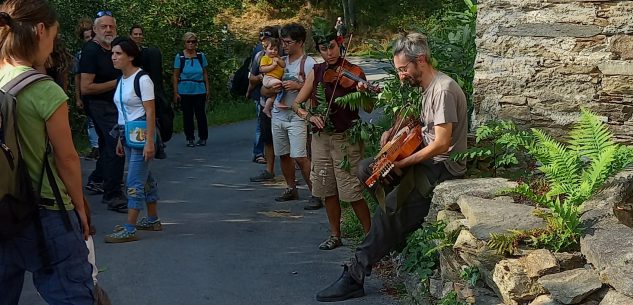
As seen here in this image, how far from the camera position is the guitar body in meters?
5.23

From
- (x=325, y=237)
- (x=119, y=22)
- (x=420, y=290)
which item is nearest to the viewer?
(x=420, y=290)

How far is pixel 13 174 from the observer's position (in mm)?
3490

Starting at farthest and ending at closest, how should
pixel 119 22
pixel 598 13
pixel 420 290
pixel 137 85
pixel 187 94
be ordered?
pixel 119 22, pixel 187 94, pixel 137 85, pixel 598 13, pixel 420 290

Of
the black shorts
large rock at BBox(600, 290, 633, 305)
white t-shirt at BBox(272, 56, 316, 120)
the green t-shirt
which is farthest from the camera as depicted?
the black shorts

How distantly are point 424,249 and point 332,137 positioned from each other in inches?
69.6

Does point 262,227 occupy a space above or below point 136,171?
below

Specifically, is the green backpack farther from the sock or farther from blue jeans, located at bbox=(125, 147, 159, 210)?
the sock

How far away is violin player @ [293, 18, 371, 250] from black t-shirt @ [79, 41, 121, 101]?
87.1 inches

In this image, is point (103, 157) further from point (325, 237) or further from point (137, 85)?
point (325, 237)

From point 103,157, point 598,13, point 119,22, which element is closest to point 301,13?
point 119,22

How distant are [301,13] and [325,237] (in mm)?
29005

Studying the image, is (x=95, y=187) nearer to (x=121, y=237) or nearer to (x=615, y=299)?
(x=121, y=237)

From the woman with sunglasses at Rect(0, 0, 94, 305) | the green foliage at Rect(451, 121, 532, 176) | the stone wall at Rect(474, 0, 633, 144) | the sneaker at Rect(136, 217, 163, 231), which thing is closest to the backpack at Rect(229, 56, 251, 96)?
the sneaker at Rect(136, 217, 163, 231)

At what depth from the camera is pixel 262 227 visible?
7.70 meters
